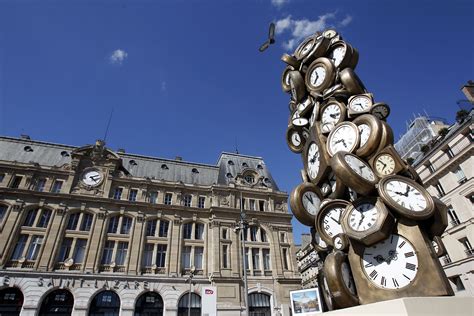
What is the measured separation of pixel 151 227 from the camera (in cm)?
2930

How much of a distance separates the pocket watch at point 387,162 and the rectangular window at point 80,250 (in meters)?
28.9

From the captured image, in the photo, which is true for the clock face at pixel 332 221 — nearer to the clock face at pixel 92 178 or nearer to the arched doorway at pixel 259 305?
the arched doorway at pixel 259 305

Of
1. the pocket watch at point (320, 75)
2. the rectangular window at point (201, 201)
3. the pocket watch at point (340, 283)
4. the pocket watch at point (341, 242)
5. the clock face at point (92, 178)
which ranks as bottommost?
the pocket watch at point (340, 283)

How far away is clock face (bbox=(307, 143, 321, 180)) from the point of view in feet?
22.6

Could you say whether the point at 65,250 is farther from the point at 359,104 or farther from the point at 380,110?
the point at 380,110

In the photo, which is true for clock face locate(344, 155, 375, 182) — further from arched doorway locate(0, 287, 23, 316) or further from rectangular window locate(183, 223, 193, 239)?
arched doorway locate(0, 287, 23, 316)

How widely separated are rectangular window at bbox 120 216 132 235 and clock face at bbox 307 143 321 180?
86.4ft

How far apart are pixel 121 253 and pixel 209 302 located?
1091 cm

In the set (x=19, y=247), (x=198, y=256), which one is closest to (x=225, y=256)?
(x=198, y=256)

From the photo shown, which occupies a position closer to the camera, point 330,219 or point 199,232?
point 330,219

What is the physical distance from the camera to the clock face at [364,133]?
18.8 ft

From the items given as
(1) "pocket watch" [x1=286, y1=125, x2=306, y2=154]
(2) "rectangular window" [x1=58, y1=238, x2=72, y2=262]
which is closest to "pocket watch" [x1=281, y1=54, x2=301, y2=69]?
(1) "pocket watch" [x1=286, y1=125, x2=306, y2=154]

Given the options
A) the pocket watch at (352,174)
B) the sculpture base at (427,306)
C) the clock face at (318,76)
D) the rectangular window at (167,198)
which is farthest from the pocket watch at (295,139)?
the rectangular window at (167,198)

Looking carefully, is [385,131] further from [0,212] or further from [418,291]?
[0,212]
